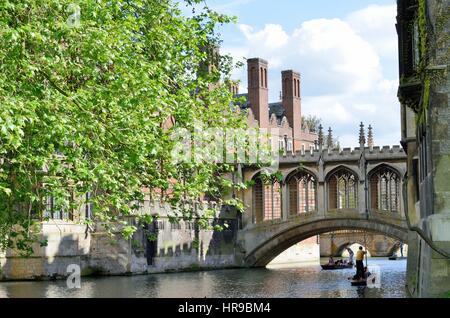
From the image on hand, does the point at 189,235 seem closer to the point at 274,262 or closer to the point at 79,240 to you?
the point at 79,240

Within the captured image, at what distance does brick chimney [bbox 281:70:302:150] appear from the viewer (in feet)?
199

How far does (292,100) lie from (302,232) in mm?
20127

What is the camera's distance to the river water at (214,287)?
85.9 feet

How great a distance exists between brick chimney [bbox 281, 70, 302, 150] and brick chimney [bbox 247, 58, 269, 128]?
3.57 m

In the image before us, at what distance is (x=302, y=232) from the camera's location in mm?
42938

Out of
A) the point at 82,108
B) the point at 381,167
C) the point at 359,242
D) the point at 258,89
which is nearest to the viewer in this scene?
the point at 82,108

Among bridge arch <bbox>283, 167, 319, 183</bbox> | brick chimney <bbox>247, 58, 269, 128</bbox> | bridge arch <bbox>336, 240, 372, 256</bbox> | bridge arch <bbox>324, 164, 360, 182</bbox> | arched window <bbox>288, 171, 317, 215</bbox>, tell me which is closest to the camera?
bridge arch <bbox>324, 164, 360, 182</bbox>

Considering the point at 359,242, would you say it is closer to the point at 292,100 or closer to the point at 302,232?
the point at 292,100

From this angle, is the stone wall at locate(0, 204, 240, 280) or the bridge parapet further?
the bridge parapet

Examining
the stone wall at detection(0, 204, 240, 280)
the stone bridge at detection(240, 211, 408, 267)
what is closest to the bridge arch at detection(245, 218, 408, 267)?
the stone bridge at detection(240, 211, 408, 267)

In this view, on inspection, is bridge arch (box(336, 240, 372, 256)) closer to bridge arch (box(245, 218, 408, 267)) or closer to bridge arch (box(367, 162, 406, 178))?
bridge arch (box(245, 218, 408, 267))

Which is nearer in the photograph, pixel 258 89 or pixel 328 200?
pixel 328 200

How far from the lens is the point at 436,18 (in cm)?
1526

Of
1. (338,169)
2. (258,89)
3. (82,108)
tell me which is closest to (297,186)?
(338,169)
